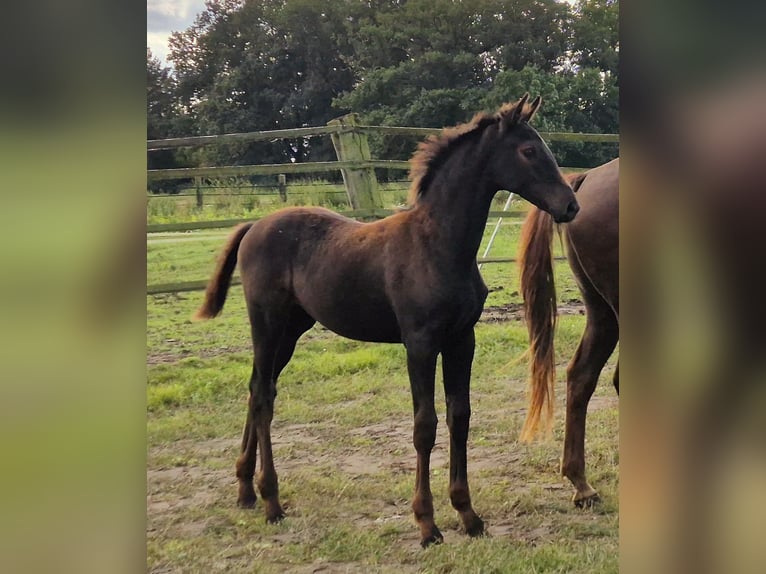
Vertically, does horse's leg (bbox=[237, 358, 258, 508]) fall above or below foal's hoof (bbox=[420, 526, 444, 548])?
above

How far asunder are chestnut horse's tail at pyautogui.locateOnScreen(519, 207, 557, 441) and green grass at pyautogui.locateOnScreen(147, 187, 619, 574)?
0.04m

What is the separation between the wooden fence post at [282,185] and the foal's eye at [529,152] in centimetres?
76

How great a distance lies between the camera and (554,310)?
2.29m

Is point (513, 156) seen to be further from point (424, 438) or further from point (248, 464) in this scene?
point (248, 464)

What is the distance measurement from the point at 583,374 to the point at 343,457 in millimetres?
860

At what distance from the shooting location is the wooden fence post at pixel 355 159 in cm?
220

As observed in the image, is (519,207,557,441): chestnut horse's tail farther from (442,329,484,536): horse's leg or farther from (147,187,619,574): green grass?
(442,329,484,536): horse's leg

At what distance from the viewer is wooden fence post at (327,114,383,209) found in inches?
86.4

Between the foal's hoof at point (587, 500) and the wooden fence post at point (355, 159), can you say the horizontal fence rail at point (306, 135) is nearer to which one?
the wooden fence post at point (355, 159)

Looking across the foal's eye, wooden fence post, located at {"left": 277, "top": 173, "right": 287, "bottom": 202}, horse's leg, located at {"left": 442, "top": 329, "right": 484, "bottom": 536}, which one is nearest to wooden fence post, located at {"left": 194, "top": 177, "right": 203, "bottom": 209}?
wooden fence post, located at {"left": 277, "top": 173, "right": 287, "bottom": 202}

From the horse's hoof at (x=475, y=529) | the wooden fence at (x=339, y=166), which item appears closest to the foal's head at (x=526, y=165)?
the wooden fence at (x=339, y=166)
